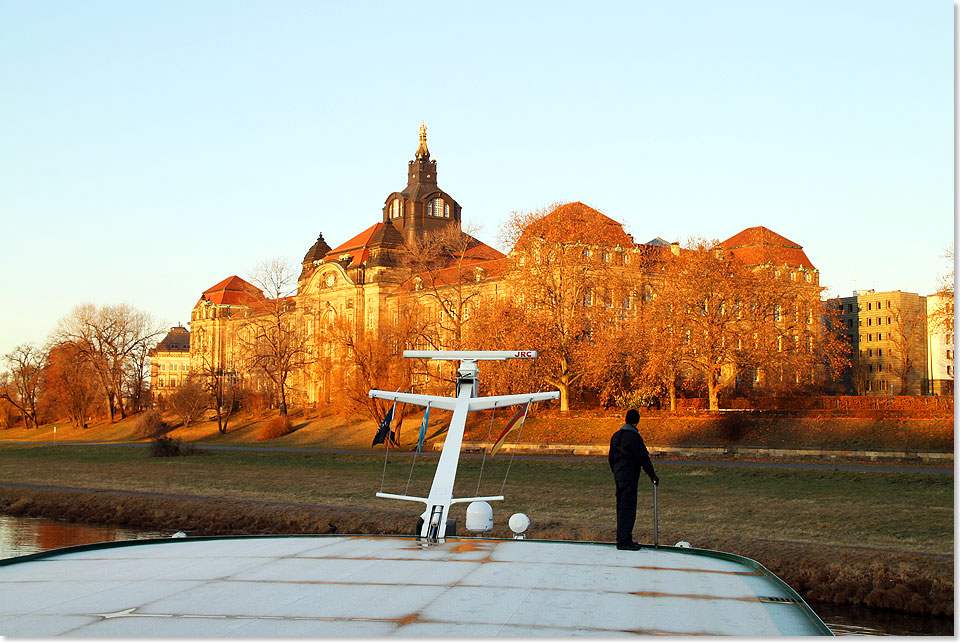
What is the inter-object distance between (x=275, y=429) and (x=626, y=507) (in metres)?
60.1

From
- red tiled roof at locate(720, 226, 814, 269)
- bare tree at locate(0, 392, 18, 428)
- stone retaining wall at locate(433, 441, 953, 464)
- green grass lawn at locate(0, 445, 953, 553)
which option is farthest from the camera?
bare tree at locate(0, 392, 18, 428)

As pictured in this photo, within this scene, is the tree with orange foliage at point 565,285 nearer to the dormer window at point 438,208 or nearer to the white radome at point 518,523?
the white radome at point 518,523

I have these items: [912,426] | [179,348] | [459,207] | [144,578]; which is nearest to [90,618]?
[144,578]

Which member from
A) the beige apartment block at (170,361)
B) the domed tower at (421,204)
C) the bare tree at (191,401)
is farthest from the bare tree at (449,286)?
the beige apartment block at (170,361)

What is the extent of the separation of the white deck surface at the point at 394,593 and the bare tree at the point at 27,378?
9266 cm

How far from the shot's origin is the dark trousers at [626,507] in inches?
487

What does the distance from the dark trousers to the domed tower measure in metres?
101

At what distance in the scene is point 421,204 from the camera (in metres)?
115

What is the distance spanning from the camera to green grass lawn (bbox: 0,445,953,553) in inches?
857

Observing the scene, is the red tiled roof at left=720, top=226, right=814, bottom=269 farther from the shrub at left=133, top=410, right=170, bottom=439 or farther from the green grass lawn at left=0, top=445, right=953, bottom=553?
the shrub at left=133, top=410, right=170, bottom=439

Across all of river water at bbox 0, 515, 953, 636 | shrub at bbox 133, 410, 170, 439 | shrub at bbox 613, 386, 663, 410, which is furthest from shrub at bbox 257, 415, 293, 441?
river water at bbox 0, 515, 953, 636

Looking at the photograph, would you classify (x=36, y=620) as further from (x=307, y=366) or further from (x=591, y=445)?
(x=307, y=366)

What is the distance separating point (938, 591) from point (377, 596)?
1131 centimetres

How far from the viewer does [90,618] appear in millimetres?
8578
